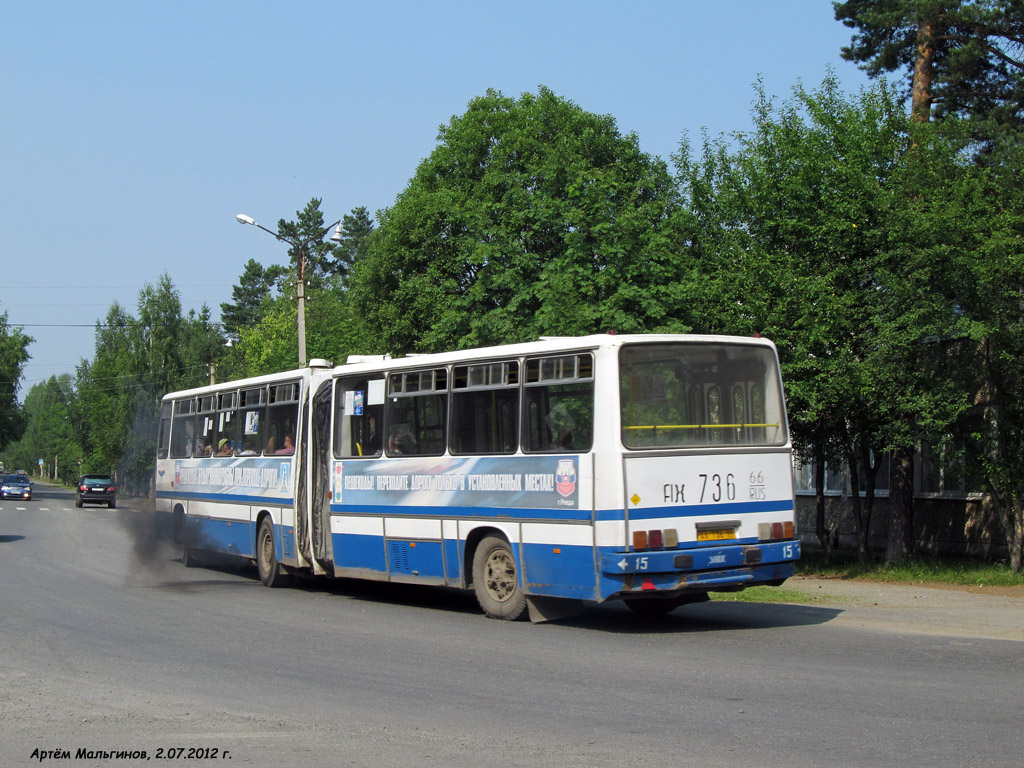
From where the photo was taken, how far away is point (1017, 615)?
46.4 ft

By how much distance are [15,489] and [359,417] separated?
2423 inches

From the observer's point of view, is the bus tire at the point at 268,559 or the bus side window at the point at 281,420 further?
the bus tire at the point at 268,559

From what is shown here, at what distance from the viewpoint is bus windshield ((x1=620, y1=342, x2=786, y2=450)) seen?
11922mm

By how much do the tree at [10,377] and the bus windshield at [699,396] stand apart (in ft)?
265

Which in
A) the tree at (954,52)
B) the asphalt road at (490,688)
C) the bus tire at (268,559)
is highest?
the tree at (954,52)

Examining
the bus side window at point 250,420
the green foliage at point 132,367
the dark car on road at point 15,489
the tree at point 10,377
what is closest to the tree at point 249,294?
the green foliage at point 132,367

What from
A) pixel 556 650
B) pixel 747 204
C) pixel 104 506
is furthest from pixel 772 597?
pixel 104 506

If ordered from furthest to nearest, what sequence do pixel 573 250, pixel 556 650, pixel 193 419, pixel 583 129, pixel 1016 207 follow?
pixel 583 129 < pixel 573 250 < pixel 193 419 < pixel 1016 207 < pixel 556 650

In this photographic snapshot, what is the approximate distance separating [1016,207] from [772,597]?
25.4ft

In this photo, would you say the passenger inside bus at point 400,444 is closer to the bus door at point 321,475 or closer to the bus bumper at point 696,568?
the bus door at point 321,475

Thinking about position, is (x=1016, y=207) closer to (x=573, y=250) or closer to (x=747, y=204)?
(x=747, y=204)

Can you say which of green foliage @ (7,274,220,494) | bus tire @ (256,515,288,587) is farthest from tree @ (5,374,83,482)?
bus tire @ (256,515,288,587)

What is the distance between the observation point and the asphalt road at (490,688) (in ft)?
22.3

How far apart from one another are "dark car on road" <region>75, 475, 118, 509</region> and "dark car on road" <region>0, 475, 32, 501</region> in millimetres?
11953
